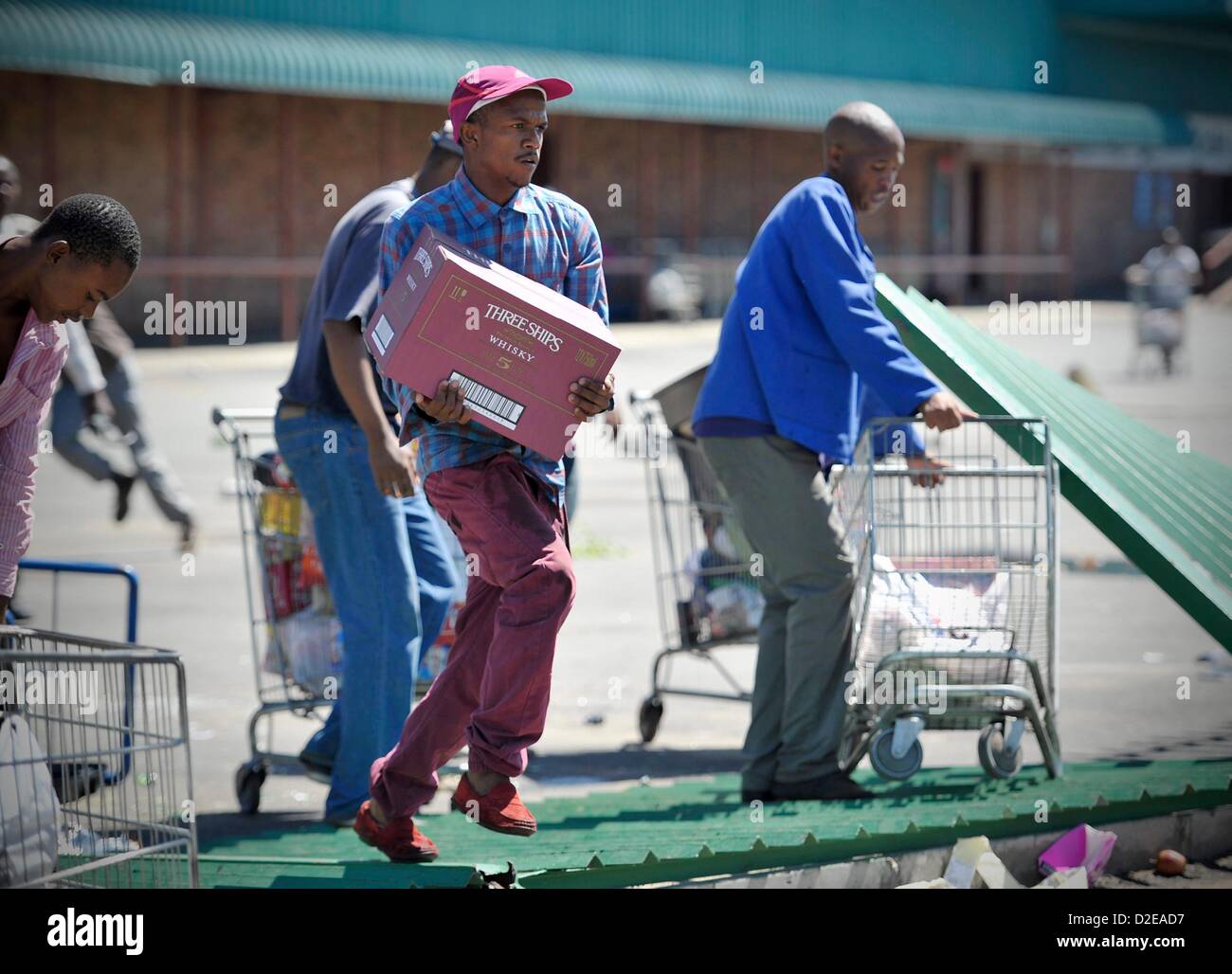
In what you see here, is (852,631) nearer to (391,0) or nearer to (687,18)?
(391,0)

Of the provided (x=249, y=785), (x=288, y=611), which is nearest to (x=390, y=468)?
(x=288, y=611)

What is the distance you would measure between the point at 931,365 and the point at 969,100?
3260cm

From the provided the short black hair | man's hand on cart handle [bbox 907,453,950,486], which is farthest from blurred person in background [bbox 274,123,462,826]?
man's hand on cart handle [bbox 907,453,950,486]

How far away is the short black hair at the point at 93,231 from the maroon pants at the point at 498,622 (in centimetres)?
100

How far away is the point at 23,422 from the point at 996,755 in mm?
3216

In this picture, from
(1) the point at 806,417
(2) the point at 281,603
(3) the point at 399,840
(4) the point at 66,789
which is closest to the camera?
(4) the point at 66,789

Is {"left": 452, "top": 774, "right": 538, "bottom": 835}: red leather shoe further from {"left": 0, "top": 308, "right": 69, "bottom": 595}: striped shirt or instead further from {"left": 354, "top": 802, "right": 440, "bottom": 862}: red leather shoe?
{"left": 0, "top": 308, "right": 69, "bottom": 595}: striped shirt

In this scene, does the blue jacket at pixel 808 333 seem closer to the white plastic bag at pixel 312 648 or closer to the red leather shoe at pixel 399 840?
the white plastic bag at pixel 312 648

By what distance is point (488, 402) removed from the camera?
420 centimetres

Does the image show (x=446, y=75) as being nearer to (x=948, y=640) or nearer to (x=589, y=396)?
(x=948, y=640)

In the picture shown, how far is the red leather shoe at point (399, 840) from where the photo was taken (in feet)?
15.0

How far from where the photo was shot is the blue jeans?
213 inches

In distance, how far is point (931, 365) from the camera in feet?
19.0

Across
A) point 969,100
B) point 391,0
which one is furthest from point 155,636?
point 969,100
